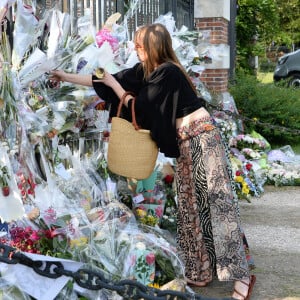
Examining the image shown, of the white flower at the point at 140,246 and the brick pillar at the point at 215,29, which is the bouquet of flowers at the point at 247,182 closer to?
the brick pillar at the point at 215,29

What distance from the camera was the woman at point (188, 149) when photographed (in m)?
3.50

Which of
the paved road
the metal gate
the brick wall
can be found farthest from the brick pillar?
the paved road

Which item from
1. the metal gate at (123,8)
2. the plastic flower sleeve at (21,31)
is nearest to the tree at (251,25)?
the metal gate at (123,8)

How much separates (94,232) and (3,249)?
0.94m

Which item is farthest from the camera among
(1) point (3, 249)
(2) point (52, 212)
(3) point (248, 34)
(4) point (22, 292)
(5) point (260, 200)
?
(3) point (248, 34)

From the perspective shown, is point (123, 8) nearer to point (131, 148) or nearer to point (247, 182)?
point (247, 182)

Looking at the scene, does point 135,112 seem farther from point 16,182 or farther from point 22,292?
point 22,292

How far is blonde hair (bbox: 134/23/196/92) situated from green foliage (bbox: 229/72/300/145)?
621cm

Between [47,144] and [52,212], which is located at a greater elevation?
[47,144]

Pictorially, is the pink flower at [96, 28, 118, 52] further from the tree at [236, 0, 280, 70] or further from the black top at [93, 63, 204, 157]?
the tree at [236, 0, 280, 70]

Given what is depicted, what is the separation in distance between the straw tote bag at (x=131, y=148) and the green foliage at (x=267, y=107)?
620 centimetres

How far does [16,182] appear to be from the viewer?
3234 mm

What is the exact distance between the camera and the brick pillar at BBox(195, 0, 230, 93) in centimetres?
927

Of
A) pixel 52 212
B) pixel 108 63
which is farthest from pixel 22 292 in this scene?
pixel 108 63
